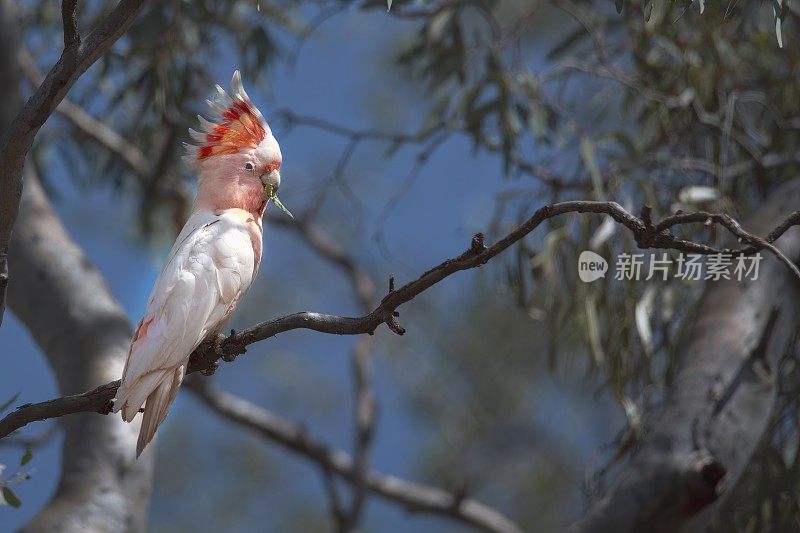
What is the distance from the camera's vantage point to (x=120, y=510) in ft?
5.69

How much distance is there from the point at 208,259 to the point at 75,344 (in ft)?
2.31

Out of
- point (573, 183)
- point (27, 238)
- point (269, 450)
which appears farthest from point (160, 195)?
point (269, 450)

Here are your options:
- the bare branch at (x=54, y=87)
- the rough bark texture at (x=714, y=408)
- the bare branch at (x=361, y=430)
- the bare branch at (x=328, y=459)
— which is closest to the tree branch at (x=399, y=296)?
the bare branch at (x=54, y=87)

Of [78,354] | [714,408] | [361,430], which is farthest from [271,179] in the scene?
[361,430]

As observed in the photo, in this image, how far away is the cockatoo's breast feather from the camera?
1.20 metres

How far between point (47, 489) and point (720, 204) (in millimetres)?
2683

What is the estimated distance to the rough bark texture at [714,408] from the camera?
164 cm

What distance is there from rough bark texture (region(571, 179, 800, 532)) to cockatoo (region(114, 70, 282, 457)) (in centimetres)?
72

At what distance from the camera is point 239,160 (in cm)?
139

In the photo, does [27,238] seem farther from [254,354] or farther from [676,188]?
[254,354]

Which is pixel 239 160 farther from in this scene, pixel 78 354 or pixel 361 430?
pixel 361 430

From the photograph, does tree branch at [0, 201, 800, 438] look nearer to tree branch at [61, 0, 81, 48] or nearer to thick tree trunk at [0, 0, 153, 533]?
tree branch at [61, 0, 81, 48]

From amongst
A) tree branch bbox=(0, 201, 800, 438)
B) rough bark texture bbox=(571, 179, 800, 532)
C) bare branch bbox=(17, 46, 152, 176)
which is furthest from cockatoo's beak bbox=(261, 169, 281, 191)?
bare branch bbox=(17, 46, 152, 176)

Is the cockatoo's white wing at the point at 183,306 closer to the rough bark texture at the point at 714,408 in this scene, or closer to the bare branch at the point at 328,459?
the rough bark texture at the point at 714,408
